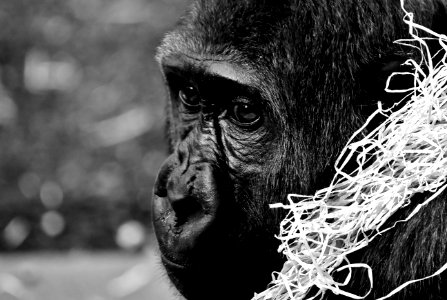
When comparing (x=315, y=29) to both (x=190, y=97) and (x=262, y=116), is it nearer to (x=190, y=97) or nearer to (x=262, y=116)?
(x=262, y=116)

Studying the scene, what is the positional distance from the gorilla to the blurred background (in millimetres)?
2006

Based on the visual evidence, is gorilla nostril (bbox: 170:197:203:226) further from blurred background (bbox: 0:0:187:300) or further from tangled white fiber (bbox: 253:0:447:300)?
blurred background (bbox: 0:0:187:300)

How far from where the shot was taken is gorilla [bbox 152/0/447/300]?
3.21m

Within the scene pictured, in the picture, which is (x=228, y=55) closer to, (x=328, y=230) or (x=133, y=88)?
(x=328, y=230)

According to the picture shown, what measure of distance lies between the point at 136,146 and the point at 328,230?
383 cm

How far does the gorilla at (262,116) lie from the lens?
321 centimetres

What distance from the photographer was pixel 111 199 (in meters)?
6.26

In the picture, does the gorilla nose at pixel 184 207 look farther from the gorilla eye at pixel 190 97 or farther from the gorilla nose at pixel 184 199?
the gorilla eye at pixel 190 97

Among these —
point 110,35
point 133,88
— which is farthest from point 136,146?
point 110,35

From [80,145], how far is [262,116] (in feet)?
11.5

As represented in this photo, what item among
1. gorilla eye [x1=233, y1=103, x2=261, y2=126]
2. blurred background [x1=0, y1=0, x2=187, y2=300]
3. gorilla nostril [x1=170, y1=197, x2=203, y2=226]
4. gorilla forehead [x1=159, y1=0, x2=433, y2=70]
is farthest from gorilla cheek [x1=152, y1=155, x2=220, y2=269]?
blurred background [x1=0, y1=0, x2=187, y2=300]

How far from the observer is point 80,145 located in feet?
21.7

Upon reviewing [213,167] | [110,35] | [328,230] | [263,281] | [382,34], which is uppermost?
[110,35]

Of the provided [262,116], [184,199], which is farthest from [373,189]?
[184,199]
